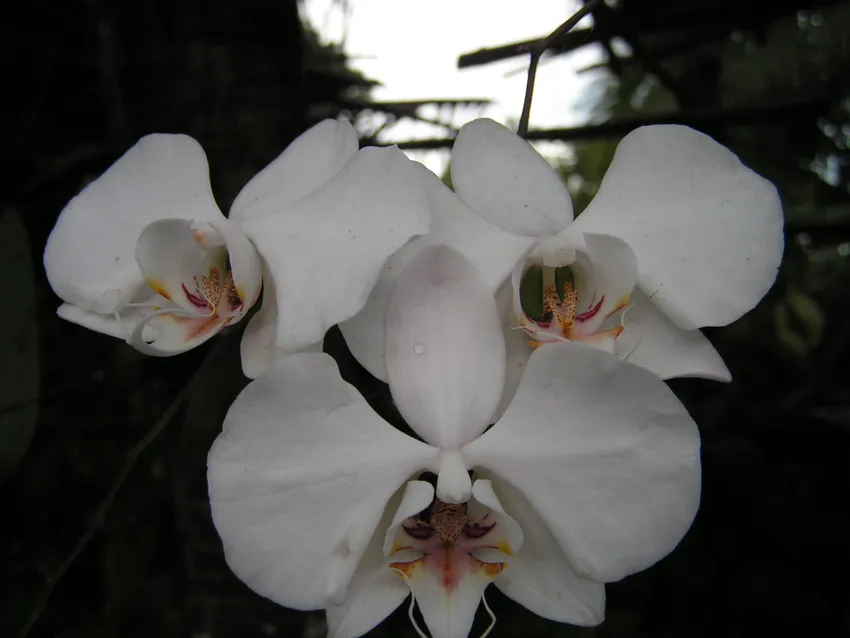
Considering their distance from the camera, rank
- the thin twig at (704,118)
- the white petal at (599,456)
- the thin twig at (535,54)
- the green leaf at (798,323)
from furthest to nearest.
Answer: the green leaf at (798,323)
the thin twig at (704,118)
the thin twig at (535,54)
the white petal at (599,456)

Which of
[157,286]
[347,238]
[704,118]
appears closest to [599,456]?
[347,238]

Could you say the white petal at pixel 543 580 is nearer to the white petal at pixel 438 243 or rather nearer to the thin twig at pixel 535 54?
the white petal at pixel 438 243

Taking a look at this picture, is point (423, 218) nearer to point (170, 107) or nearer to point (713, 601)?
point (170, 107)

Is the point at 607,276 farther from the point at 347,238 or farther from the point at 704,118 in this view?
the point at 704,118

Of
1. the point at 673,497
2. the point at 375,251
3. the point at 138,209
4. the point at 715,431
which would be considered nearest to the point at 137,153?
the point at 138,209

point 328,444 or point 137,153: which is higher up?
point 137,153

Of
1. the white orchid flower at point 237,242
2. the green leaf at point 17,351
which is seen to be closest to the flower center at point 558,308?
the white orchid flower at point 237,242

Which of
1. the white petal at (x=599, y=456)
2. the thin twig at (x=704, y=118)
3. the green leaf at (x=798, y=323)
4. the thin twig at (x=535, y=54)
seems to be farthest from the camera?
the green leaf at (x=798, y=323)

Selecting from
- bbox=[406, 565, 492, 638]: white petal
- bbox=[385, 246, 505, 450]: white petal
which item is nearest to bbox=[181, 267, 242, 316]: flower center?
bbox=[385, 246, 505, 450]: white petal
